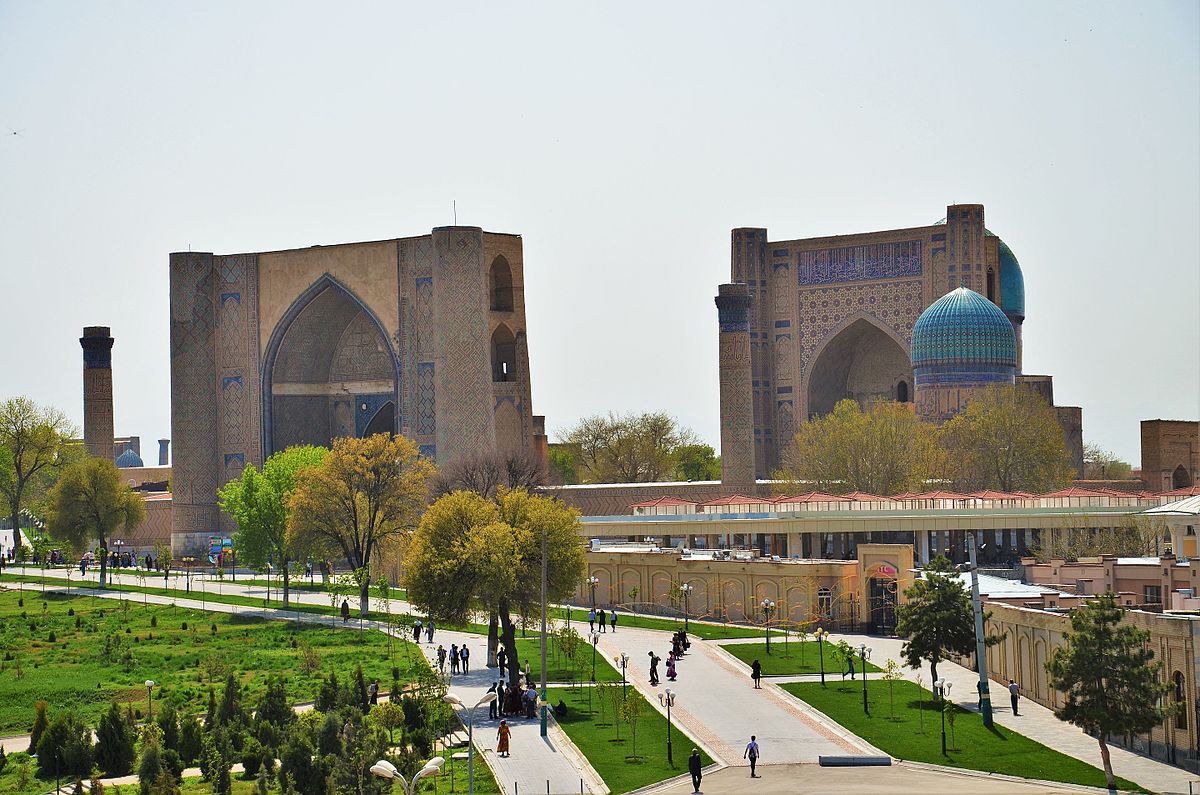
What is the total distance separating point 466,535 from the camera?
37906 millimetres

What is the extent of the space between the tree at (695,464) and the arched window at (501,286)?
23.0 metres

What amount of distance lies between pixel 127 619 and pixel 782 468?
28.6 m

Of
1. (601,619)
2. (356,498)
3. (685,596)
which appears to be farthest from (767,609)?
(356,498)

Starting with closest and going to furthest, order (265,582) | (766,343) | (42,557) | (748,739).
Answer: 1. (748,739)
2. (265,582)
3. (42,557)
4. (766,343)

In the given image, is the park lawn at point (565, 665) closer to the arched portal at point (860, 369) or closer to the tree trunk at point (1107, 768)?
the tree trunk at point (1107, 768)

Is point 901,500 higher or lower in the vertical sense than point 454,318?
lower

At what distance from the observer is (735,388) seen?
67.1m

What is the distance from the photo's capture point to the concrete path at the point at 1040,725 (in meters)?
28.0

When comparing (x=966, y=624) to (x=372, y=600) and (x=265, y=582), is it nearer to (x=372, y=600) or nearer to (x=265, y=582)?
(x=372, y=600)

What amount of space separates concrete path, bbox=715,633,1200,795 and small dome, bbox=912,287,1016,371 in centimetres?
2541

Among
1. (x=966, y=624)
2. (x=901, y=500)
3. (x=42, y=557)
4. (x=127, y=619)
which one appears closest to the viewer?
(x=966, y=624)

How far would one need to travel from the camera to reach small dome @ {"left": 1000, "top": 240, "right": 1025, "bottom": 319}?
75625 millimetres

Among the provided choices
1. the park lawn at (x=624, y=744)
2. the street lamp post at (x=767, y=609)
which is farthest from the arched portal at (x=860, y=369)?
the park lawn at (x=624, y=744)

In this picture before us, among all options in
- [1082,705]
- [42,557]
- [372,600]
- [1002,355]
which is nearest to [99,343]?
[42,557]
